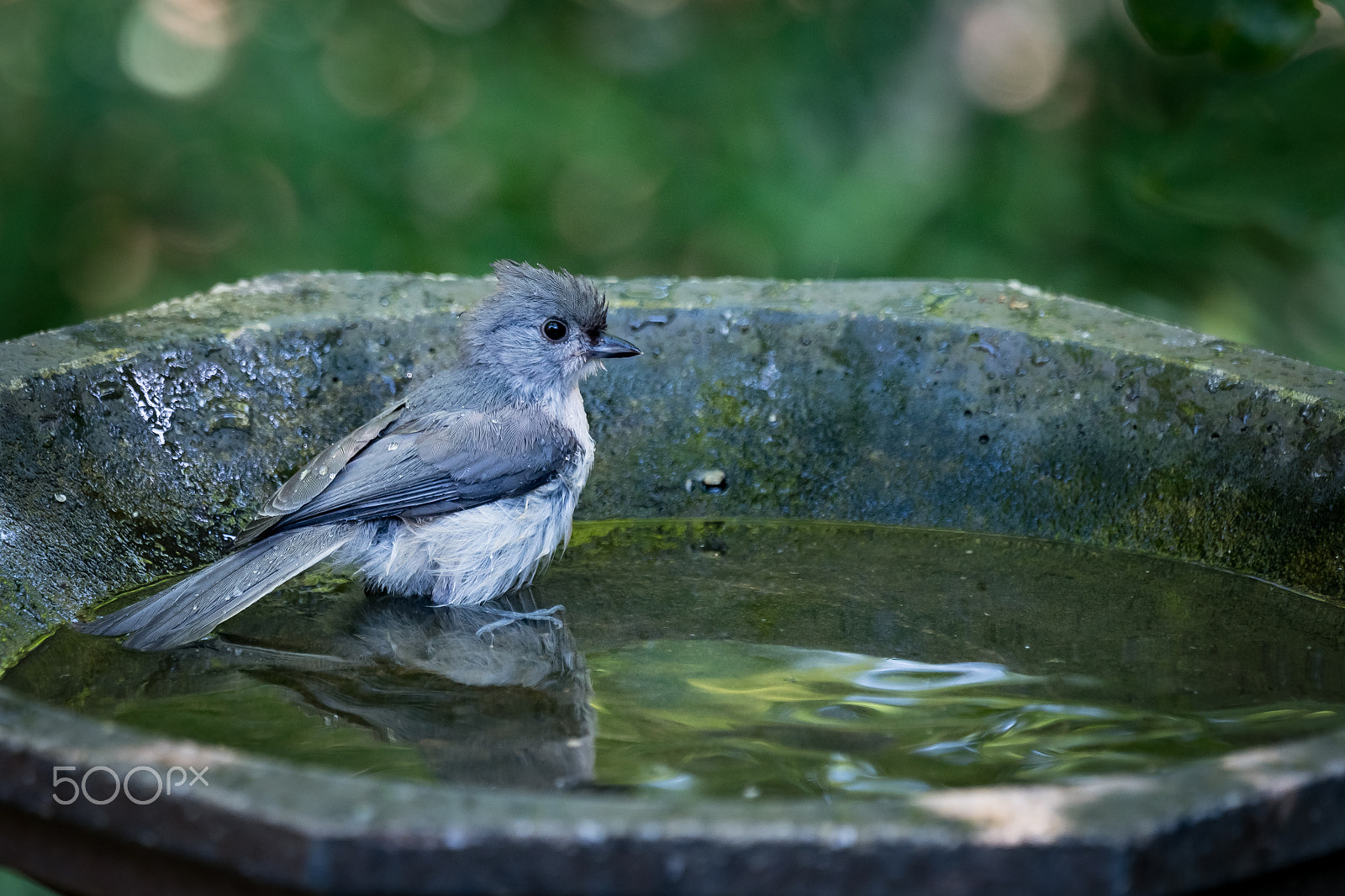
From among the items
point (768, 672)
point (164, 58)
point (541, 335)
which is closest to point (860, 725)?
point (768, 672)

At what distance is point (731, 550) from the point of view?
10.5 ft

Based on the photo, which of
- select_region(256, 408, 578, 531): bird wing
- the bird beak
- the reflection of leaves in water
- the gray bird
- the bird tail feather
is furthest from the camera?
the bird beak

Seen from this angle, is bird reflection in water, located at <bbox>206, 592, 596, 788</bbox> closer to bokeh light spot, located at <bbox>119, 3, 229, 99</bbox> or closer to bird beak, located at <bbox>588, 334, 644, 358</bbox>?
bird beak, located at <bbox>588, 334, 644, 358</bbox>

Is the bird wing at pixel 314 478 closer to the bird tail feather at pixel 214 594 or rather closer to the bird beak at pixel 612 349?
the bird tail feather at pixel 214 594

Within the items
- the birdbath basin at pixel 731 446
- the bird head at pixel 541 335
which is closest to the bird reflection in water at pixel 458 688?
the birdbath basin at pixel 731 446

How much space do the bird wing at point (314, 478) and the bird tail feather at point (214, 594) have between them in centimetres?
4

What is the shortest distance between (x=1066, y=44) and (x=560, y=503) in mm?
3517

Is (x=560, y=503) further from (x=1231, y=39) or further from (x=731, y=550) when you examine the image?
(x=1231, y=39)

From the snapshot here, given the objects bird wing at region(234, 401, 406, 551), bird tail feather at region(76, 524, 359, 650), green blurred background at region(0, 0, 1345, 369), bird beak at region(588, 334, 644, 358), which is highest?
green blurred background at region(0, 0, 1345, 369)

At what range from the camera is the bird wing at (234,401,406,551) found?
109 inches

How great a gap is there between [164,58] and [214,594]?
335 centimetres

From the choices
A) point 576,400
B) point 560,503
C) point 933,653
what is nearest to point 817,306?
point 576,400

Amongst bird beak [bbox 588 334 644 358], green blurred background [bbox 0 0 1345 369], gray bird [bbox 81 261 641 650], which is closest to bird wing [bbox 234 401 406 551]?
gray bird [bbox 81 261 641 650]

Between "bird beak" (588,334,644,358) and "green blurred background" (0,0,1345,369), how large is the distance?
6.62 ft
